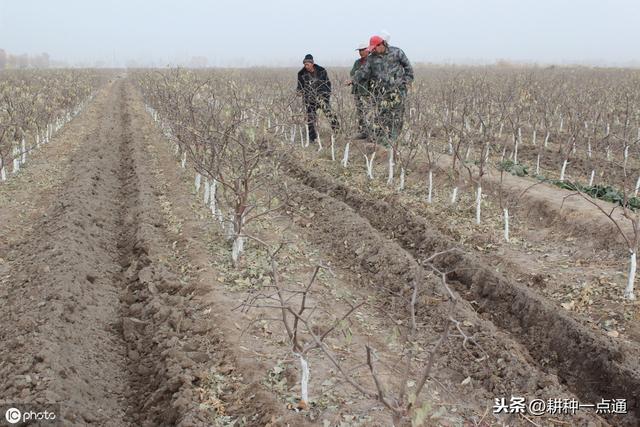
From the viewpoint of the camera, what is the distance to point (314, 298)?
5.71m

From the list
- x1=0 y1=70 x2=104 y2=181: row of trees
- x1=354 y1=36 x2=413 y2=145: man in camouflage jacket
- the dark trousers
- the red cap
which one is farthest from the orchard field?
the red cap

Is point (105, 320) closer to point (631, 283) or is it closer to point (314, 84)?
point (631, 283)

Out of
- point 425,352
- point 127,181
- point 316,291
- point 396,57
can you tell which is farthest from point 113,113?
point 425,352

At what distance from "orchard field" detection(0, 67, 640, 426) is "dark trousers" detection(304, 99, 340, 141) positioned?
2806 millimetres

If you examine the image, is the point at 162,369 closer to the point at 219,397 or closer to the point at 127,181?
the point at 219,397

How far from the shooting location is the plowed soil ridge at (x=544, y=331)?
4.46 m

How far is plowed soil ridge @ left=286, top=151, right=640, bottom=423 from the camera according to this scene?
4.46 m

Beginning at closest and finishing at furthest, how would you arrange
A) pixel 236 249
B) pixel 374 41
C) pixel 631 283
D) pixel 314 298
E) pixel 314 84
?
pixel 631 283 → pixel 314 298 → pixel 236 249 → pixel 374 41 → pixel 314 84

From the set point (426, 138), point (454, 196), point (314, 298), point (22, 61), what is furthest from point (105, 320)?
point (22, 61)

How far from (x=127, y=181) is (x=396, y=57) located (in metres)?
6.15

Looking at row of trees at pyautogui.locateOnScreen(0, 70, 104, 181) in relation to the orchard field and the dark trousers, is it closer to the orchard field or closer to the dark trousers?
the orchard field

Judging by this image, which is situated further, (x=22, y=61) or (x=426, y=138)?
(x=22, y=61)

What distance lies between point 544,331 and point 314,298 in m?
2.30

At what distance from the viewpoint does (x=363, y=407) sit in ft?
12.9
